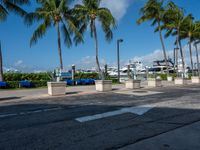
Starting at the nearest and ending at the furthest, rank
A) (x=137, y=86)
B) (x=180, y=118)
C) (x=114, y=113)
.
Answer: (x=180, y=118)
(x=114, y=113)
(x=137, y=86)

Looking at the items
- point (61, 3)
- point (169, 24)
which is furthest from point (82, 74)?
point (169, 24)

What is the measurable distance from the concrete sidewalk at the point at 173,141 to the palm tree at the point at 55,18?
22462 millimetres

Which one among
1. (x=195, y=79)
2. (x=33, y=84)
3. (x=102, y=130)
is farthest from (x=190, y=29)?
(x=102, y=130)

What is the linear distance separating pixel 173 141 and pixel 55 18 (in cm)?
2580

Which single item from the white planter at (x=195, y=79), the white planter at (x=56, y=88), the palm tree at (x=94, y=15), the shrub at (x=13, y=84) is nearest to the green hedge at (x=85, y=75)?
the palm tree at (x=94, y=15)

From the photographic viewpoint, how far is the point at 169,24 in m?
38.9

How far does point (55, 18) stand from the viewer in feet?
93.4

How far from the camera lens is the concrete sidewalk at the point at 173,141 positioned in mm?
4882

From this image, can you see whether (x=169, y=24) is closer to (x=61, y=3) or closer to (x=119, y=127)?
(x=61, y=3)

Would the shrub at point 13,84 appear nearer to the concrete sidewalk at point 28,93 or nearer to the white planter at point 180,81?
the concrete sidewalk at point 28,93

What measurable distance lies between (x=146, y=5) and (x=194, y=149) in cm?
3494

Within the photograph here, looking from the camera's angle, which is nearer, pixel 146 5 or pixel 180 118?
pixel 180 118

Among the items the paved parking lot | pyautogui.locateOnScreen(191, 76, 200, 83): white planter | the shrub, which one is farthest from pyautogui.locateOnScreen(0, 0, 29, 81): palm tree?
pyautogui.locateOnScreen(191, 76, 200, 83): white planter

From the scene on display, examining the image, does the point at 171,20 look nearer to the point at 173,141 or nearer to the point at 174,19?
the point at 174,19
